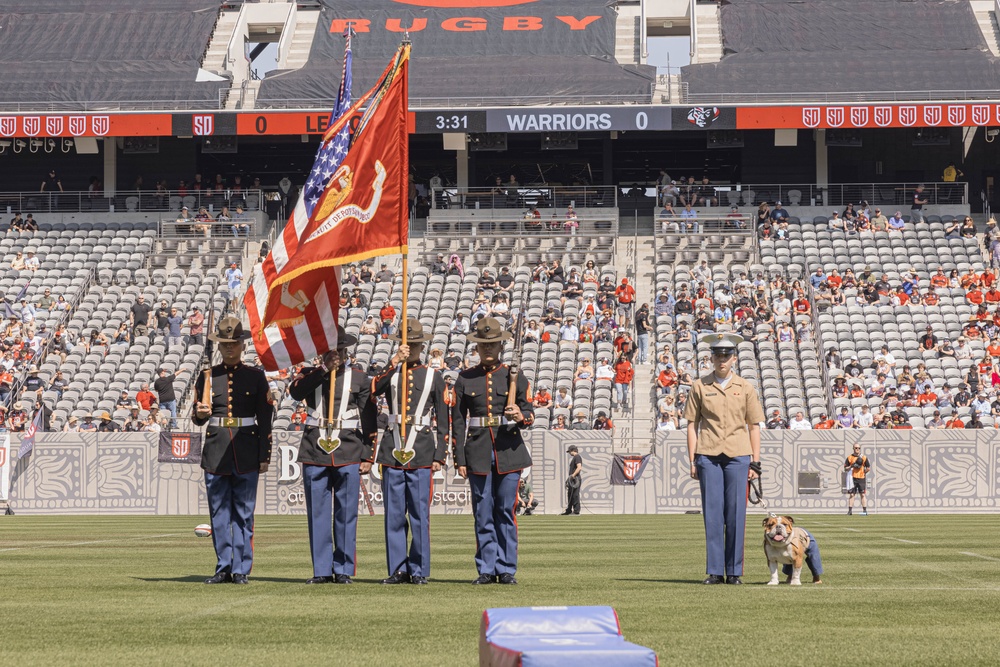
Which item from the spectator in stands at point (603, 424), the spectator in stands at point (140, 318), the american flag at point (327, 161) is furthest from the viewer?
the spectator in stands at point (140, 318)

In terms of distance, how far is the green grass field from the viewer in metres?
6.98

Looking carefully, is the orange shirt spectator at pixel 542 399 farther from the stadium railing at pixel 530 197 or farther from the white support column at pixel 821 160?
the white support column at pixel 821 160

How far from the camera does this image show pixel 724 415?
35.8 feet

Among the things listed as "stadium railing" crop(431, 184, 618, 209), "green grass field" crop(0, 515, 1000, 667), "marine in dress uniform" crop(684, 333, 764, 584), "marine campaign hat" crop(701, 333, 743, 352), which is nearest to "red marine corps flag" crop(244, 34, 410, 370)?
"green grass field" crop(0, 515, 1000, 667)

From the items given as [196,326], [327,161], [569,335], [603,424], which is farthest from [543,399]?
[327,161]

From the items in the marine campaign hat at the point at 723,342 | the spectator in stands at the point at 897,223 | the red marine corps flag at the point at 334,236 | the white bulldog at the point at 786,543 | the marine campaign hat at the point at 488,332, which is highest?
the spectator in stands at the point at 897,223

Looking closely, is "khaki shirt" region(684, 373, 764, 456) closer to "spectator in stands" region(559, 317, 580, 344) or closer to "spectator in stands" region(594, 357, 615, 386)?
"spectator in stands" region(594, 357, 615, 386)

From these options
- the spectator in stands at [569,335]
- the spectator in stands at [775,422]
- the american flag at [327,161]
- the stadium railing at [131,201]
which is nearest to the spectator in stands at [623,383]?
the spectator in stands at [569,335]

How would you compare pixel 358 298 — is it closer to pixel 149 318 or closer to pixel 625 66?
pixel 149 318

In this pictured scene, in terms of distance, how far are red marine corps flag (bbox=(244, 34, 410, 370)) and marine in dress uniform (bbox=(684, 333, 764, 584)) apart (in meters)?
2.76

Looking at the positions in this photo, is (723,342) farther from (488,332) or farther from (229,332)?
(229,332)

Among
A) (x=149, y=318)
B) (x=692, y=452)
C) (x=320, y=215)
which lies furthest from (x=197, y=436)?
(x=692, y=452)

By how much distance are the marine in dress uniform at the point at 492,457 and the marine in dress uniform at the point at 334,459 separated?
2.41 feet

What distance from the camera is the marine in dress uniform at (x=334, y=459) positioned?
10.8 m
